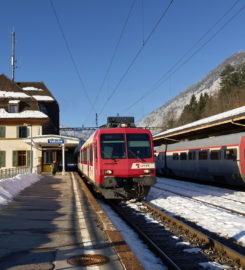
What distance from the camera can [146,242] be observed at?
24.6 ft

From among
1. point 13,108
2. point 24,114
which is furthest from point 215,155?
point 13,108

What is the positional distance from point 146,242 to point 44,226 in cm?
Answer: 233

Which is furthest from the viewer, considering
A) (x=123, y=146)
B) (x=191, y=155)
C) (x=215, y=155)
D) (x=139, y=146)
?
(x=191, y=155)

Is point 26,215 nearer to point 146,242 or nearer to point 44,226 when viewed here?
point 44,226

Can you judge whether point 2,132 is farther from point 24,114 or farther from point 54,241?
point 54,241

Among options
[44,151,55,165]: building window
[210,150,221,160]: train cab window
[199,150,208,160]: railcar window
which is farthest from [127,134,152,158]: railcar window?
[44,151,55,165]: building window

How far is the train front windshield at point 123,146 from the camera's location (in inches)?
532

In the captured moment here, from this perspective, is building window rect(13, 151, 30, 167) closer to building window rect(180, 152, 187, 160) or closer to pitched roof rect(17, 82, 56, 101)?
pitched roof rect(17, 82, 56, 101)

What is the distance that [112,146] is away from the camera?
13.6 metres

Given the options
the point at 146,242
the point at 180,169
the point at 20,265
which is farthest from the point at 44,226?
the point at 180,169

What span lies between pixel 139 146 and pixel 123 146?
0.61 metres

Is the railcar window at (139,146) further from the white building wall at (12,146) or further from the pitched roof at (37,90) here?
the pitched roof at (37,90)

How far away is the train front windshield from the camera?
13.5m

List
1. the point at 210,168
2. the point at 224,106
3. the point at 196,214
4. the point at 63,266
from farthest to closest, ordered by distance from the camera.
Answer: the point at 224,106 < the point at 210,168 < the point at 196,214 < the point at 63,266
